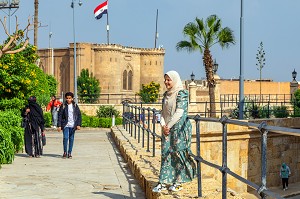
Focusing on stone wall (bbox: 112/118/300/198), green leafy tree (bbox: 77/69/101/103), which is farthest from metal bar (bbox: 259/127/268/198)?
green leafy tree (bbox: 77/69/101/103)

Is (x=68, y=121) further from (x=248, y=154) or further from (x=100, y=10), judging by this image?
(x=100, y=10)

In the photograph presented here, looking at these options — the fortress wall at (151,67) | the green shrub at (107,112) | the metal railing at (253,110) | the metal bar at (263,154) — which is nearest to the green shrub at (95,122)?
the green shrub at (107,112)

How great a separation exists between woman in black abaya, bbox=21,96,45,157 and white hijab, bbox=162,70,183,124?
21.6ft

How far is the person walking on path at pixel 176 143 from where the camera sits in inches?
281

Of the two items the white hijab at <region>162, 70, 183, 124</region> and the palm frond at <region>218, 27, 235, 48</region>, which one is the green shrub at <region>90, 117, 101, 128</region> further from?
the white hijab at <region>162, 70, 183, 124</region>

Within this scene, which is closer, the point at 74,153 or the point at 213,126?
→ the point at 74,153

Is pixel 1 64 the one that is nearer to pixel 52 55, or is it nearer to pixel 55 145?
pixel 55 145

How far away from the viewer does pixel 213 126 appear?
2295 cm

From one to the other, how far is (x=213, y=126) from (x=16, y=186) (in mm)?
14760

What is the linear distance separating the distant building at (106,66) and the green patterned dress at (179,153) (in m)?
67.3

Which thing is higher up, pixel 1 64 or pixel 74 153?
pixel 1 64

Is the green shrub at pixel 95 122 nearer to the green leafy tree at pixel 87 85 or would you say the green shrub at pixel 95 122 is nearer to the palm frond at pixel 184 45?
the palm frond at pixel 184 45

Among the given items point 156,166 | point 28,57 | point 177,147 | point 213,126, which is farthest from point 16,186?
point 213,126

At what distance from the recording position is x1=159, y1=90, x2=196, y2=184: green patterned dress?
23.5 ft
